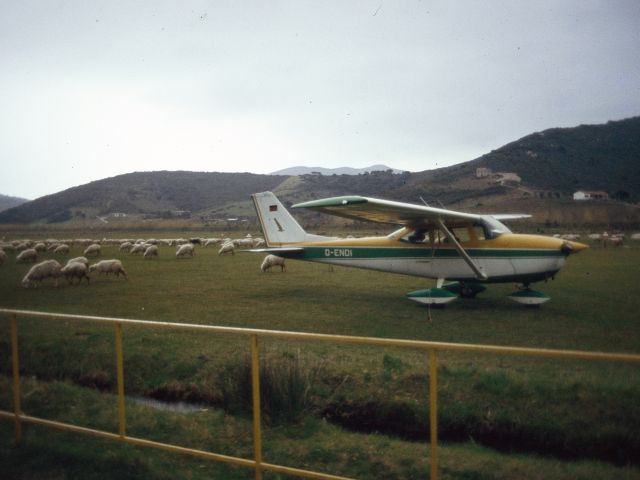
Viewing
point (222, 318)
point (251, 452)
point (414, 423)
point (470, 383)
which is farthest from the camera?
point (222, 318)

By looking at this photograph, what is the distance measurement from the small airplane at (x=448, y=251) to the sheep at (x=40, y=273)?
11650 millimetres

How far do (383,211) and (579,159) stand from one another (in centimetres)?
8711

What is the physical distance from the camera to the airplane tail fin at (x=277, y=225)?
17906 mm

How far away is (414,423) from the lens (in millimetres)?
7379

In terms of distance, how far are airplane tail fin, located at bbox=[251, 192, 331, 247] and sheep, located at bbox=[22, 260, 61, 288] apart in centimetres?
896

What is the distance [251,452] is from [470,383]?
3.85 metres

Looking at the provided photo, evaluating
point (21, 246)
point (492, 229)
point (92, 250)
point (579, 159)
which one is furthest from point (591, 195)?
point (21, 246)

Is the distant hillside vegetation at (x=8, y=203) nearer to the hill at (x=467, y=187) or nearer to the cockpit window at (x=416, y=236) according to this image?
the hill at (x=467, y=187)

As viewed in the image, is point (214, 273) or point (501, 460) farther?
point (214, 273)

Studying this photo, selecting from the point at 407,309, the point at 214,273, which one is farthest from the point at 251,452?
the point at 214,273

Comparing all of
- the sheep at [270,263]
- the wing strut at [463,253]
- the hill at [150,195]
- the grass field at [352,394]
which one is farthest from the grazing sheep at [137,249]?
the hill at [150,195]

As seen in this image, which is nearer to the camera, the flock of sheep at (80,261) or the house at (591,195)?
the flock of sheep at (80,261)

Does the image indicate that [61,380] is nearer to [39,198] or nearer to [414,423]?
[414,423]

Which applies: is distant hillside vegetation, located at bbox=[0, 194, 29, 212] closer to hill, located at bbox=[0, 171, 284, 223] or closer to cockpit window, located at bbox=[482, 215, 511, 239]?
hill, located at bbox=[0, 171, 284, 223]
